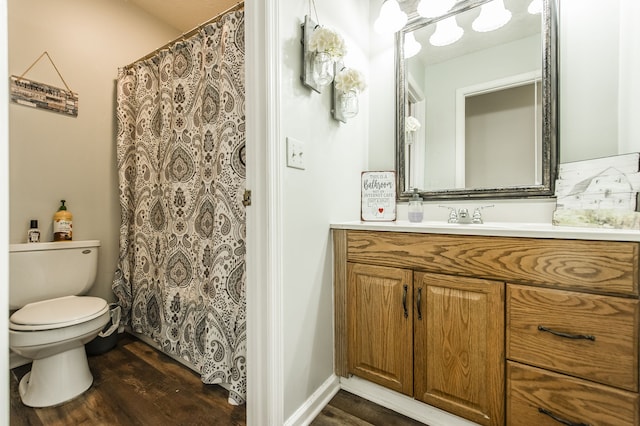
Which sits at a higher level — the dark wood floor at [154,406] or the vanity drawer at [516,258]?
the vanity drawer at [516,258]

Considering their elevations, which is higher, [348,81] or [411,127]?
[348,81]

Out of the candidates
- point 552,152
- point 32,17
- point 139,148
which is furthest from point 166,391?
point 32,17

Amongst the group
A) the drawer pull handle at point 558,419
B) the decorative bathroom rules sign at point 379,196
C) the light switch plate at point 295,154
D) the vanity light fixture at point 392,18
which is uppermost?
the vanity light fixture at point 392,18

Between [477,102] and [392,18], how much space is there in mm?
678

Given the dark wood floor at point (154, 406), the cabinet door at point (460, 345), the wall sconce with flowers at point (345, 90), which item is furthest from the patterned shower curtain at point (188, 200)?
the cabinet door at point (460, 345)

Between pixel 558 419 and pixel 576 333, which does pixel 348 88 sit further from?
pixel 558 419

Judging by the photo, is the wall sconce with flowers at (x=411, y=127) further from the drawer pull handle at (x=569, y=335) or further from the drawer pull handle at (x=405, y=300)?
the drawer pull handle at (x=569, y=335)

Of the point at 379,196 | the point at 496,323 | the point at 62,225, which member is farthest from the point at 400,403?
the point at 62,225

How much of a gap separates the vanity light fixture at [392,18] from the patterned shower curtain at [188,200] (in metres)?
0.81

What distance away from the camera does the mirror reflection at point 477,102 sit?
1341 mm

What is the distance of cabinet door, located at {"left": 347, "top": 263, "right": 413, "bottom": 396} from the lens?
123cm

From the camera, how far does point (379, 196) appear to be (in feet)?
5.37

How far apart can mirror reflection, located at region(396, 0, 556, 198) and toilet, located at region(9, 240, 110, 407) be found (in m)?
1.92

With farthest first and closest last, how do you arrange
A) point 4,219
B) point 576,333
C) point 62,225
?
point 62,225 → point 576,333 → point 4,219
